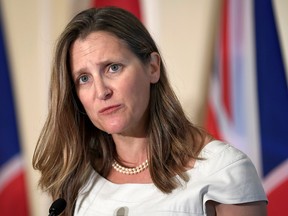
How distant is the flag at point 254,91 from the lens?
1632 millimetres

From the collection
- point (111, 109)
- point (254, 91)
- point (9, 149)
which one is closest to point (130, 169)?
point (111, 109)

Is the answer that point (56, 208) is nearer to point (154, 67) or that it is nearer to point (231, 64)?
point (154, 67)

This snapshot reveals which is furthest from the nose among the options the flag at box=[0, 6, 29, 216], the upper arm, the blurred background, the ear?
the flag at box=[0, 6, 29, 216]

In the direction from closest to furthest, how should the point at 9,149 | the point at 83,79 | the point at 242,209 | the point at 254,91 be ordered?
1. the point at 242,209
2. the point at 83,79
3. the point at 254,91
4. the point at 9,149

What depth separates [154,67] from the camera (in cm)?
129

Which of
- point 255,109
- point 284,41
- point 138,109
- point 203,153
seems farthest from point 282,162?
point 138,109

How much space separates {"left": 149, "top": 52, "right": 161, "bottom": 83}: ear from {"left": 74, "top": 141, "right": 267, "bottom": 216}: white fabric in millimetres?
211

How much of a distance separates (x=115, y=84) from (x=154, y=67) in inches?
5.4

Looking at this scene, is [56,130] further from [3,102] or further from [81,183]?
[3,102]

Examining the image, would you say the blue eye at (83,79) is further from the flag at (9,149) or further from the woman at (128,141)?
the flag at (9,149)

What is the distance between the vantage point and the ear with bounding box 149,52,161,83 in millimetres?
1279

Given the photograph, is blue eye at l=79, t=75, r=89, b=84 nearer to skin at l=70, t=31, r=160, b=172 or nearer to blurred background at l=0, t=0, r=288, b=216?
skin at l=70, t=31, r=160, b=172

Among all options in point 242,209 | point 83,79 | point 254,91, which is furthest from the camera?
point 254,91

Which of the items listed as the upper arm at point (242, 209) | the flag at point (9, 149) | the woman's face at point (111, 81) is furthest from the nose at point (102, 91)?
the flag at point (9, 149)
